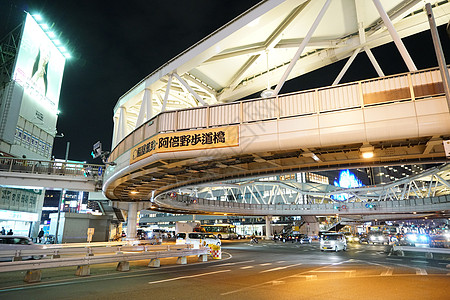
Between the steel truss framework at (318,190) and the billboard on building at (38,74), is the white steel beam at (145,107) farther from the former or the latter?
the billboard on building at (38,74)

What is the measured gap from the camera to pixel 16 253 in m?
11.5

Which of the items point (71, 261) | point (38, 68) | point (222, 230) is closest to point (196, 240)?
point (71, 261)

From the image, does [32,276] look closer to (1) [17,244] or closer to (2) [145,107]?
(1) [17,244]

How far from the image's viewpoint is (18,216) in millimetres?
48531

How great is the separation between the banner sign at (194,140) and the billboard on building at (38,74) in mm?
48742

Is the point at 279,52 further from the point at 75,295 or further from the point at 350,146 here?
the point at 75,295

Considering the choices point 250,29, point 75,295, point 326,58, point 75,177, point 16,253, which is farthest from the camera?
point 75,177

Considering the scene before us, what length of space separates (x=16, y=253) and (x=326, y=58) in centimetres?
1930

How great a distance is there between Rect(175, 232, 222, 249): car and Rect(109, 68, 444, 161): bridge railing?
9.73 metres

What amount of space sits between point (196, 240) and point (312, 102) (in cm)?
1548

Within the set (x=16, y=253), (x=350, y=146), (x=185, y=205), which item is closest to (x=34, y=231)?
(x=185, y=205)

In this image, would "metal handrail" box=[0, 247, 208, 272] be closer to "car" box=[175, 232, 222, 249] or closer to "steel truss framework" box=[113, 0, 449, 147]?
"car" box=[175, 232, 222, 249]

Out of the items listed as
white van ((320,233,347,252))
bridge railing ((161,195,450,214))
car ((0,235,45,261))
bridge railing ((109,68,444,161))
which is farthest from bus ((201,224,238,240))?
bridge railing ((109,68,444,161))

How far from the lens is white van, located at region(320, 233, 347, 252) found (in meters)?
27.5
